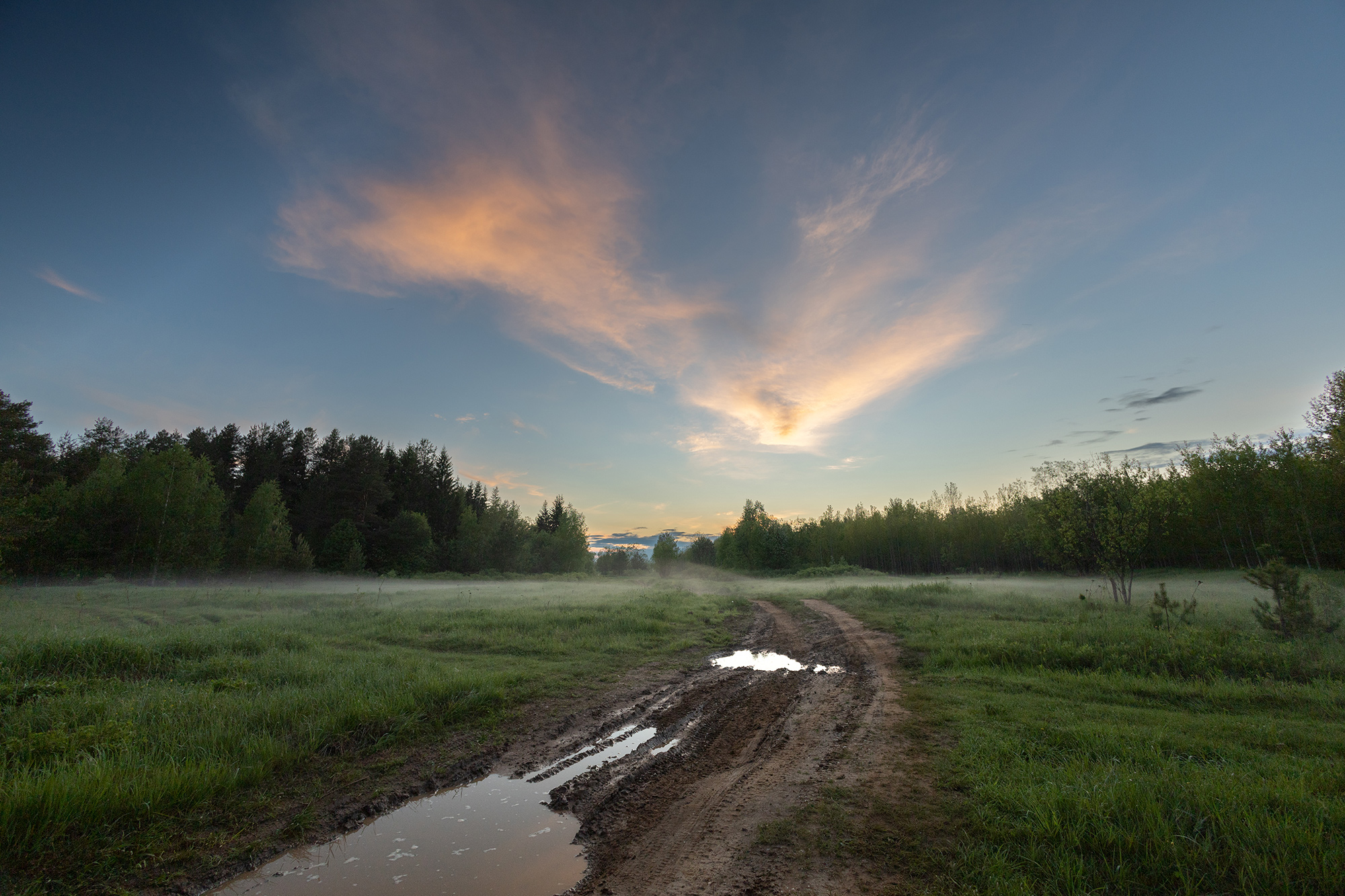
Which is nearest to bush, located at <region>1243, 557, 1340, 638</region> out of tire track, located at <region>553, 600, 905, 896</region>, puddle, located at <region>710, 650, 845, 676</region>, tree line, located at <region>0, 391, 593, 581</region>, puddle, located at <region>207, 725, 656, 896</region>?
tire track, located at <region>553, 600, 905, 896</region>

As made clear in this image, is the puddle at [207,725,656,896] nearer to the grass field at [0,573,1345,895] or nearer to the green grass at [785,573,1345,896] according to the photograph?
the grass field at [0,573,1345,895]

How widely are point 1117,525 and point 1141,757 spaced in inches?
754

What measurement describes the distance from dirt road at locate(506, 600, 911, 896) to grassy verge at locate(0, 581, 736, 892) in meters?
3.00

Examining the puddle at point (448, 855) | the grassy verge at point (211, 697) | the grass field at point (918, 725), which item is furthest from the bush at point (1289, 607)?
the puddle at point (448, 855)

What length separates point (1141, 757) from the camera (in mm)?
6184

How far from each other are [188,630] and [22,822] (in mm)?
11719

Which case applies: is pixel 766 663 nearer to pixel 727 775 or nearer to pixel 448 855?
pixel 727 775

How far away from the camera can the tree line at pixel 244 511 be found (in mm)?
38469

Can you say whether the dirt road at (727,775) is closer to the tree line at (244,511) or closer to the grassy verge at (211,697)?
the grassy verge at (211,697)

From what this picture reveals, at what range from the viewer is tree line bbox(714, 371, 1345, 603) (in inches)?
840

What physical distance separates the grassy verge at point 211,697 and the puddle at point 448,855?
121 cm

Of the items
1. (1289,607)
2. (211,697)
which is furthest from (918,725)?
(1289,607)

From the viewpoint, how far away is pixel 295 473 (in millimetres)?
70125

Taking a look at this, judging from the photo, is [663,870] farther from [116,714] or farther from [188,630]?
[188,630]
